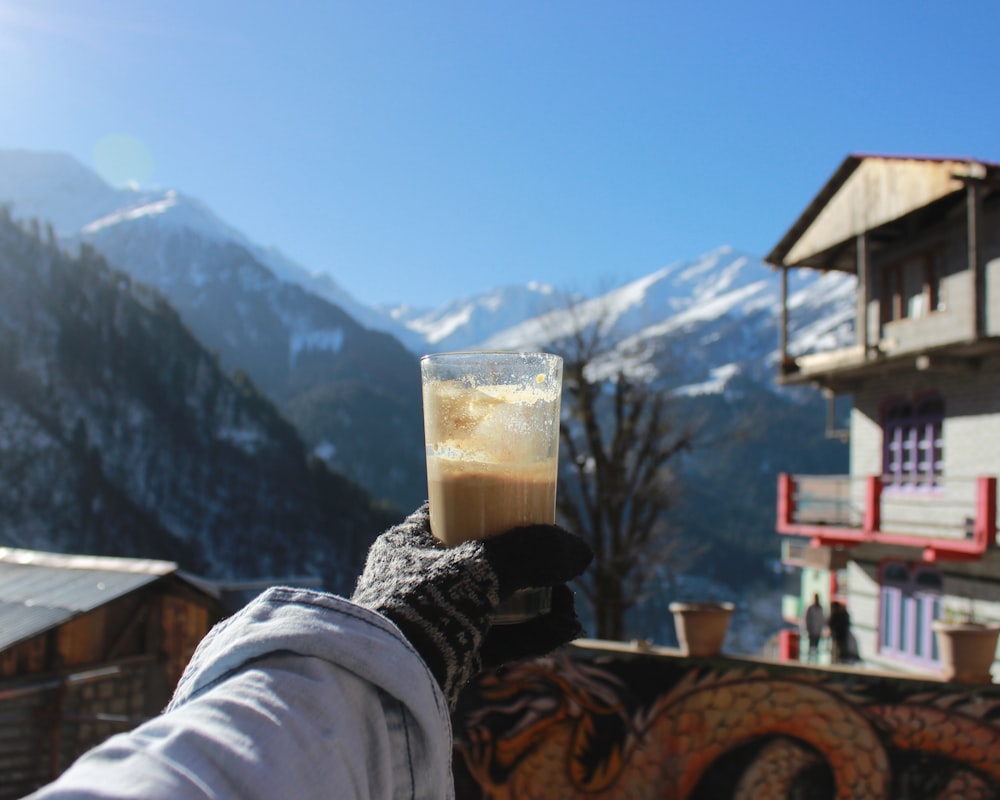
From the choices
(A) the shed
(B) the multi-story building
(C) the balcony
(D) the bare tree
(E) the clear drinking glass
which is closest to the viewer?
(E) the clear drinking glass

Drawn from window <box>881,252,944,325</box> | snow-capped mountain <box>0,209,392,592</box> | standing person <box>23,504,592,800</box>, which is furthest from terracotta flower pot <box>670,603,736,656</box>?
snow-capped mountain <box>0,209,392,592</box>

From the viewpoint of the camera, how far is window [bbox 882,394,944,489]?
15898mm

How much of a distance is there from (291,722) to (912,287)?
18.1 meters

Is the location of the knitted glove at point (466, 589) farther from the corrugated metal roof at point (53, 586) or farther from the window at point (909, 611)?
the window at point (909, 611)

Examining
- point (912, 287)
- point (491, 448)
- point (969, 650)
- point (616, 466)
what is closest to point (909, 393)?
point (912, 287)

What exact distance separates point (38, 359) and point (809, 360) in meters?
91.9

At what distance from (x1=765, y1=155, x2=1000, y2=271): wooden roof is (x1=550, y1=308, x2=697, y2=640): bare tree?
4754 millimetres

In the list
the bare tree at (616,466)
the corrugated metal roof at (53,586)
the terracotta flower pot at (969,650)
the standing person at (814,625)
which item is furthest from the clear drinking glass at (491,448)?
the standing person at (814,625)

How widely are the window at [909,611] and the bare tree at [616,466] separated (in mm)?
5343

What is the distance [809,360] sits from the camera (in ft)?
57.1

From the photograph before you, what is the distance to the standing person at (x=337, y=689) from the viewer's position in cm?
75

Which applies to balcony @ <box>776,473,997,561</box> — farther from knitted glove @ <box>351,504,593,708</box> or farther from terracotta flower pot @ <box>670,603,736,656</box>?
knitted glove @ <box>351,504,593,708</box>

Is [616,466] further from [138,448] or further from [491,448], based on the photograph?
[138,448]

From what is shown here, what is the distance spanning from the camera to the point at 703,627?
6.67m
